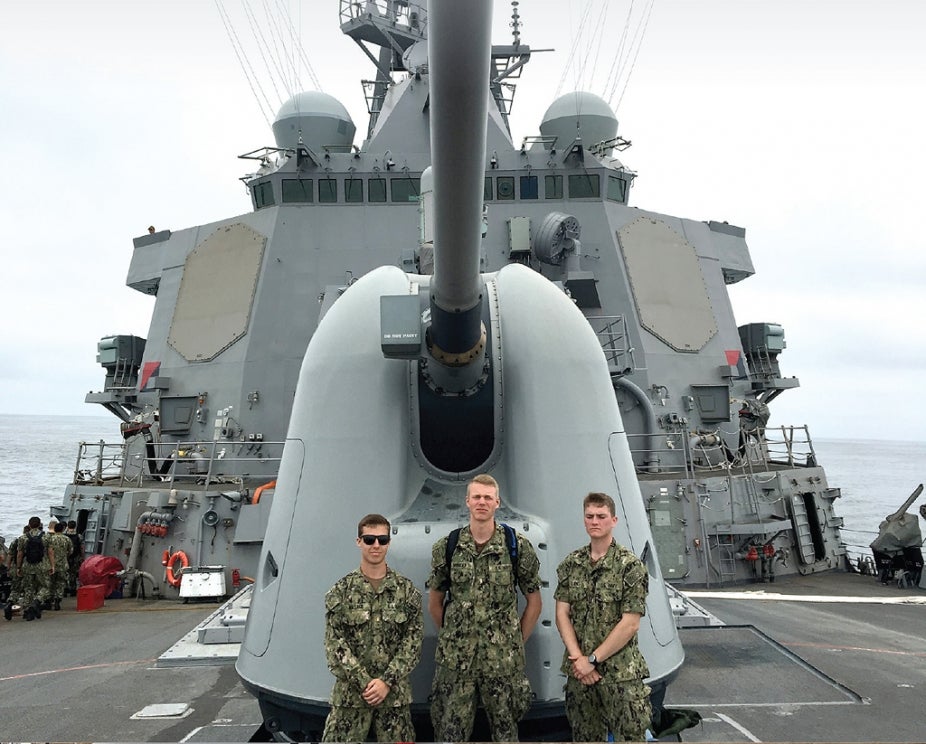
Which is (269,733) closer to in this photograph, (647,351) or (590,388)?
(590,388)

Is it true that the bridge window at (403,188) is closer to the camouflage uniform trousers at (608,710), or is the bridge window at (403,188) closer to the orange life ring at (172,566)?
the orange life ring at (172,566)

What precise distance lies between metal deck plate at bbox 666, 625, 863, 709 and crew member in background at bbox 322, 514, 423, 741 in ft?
6.51

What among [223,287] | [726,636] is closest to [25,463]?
[223,287]

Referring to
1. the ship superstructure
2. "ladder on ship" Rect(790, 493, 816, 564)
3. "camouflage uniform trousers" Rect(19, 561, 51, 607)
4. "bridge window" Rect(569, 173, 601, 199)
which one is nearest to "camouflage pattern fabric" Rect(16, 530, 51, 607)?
"camouflage uniform trousers" Rect(19, 561, 51, 607)

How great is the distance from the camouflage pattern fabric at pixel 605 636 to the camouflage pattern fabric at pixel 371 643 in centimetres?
51

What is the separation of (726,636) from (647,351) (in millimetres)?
5793

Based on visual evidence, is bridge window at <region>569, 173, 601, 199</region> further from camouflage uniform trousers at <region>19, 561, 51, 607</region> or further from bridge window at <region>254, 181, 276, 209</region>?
camouflage uniform trousers at <region>19, 561, 51, 607</region>

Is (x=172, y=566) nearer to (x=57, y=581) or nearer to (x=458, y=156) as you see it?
(x=57, y=581)

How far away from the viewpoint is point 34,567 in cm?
678

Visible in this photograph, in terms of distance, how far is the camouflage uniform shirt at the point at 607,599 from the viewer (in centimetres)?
221

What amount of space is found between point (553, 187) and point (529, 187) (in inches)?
15.1

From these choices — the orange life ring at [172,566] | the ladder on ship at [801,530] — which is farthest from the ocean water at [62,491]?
the orange life ring at [172,566]

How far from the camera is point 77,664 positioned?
16.3 feet

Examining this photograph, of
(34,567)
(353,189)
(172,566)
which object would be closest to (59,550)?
(34,567)
